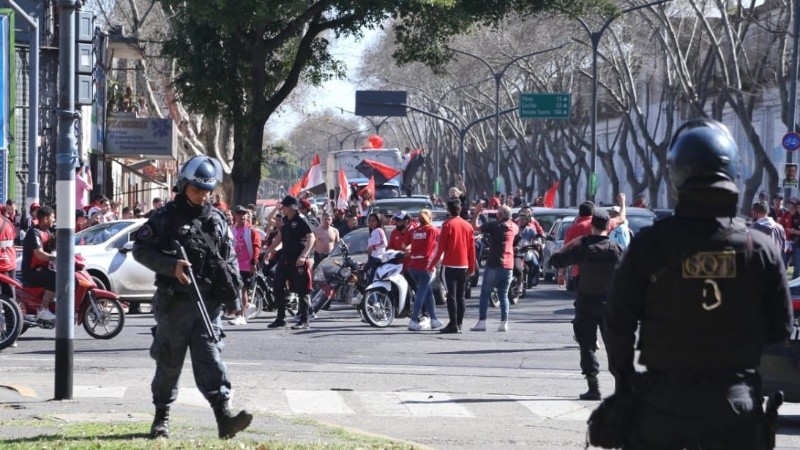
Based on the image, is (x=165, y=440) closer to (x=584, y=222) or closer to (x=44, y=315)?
(x=44, y=315)

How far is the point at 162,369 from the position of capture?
881 cm

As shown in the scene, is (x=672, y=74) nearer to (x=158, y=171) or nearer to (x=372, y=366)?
(x=158, y=171)

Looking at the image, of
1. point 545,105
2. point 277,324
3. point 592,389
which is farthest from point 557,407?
point 545,105

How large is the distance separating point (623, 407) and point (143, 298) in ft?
54.9

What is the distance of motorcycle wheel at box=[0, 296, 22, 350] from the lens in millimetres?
15242

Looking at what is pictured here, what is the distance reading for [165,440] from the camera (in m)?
8.55

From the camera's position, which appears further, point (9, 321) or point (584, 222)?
point (584, 222)

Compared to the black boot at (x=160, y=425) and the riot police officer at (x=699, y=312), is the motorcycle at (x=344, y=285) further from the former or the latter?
the riot police officer at (x=699, y=312)

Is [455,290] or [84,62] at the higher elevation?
[84,62]

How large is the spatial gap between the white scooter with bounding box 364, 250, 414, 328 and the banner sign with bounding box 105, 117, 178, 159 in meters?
22.8

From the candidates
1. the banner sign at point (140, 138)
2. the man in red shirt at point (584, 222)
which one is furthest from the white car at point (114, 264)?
the banner sign at point (140, 138)

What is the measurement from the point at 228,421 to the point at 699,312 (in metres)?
4.14

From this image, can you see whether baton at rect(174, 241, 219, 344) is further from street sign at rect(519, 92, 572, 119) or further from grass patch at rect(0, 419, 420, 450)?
street sign at rect(519, 92, 572, 119)

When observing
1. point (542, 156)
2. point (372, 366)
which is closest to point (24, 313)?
point (372, 366)
